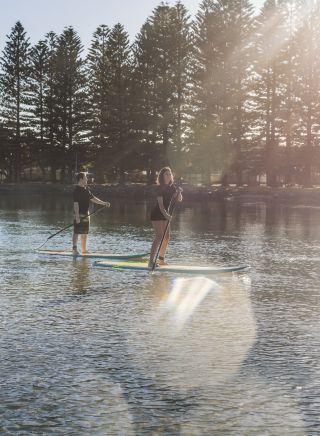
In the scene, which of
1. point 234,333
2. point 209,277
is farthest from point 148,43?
point 234,333

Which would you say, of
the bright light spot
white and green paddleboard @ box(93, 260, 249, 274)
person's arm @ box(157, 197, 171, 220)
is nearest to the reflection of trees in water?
the bright light spot

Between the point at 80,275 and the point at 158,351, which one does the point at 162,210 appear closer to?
the point at 80,275

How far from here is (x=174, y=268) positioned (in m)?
12.1

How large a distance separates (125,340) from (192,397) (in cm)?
189

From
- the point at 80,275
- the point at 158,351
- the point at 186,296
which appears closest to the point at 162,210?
the point at 80,275

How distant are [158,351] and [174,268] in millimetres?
5586

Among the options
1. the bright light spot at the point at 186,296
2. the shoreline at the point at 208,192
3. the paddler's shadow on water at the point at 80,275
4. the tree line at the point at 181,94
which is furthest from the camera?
the tree line at the point at 181,94

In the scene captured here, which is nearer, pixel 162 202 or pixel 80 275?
pixel 80 275

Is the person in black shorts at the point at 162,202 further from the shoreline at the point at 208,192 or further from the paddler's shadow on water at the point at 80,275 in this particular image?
the shoreline at the point at 208,192

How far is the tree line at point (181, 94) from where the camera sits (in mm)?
62938

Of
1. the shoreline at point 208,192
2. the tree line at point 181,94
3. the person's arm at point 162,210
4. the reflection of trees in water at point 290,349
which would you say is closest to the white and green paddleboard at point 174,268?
the person's arm at point 162,210

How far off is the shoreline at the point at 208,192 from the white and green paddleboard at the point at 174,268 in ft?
132

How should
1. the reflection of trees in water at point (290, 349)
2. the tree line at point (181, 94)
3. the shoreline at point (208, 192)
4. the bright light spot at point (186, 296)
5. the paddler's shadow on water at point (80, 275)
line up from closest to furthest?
the reflection of trees in water at point (290, 349) → the bright light spot at point (186, 296) → the paddler's shadow on water at point (80, 275) → the shoreline at point (208, 192) → the tree line at point (181, 94)

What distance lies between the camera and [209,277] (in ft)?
38.4
